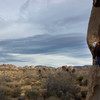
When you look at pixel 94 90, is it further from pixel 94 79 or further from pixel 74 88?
pixel 74 88

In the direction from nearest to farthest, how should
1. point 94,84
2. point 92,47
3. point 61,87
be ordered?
point 94,84 → point 92,47 → point 61,87

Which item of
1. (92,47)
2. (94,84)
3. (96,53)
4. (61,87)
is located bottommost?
(61,87)

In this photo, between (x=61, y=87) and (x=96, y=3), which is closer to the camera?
(x=96, y=3)

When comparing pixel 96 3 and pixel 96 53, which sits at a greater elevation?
pixel 96 3

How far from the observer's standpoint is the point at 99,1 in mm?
7328

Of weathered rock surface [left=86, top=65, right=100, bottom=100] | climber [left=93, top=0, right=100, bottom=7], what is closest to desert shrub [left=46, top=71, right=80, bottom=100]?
weathered rock surface [left=86, top=65, right=100, bottom=100]

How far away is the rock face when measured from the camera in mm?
6754

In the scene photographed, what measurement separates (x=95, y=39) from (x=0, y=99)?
8.07 metres

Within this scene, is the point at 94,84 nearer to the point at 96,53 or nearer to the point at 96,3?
the point at 96,53

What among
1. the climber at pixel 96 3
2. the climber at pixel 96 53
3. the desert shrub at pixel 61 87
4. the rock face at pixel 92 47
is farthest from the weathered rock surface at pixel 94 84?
the desert shrub at pixel 61 87

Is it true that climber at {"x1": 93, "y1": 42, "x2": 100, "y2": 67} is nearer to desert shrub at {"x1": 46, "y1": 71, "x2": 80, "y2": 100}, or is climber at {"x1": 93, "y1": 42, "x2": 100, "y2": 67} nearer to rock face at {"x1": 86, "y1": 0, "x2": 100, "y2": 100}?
rock face at {"x1": 86, "y1": 0, "x2": 100, "y2": 100}

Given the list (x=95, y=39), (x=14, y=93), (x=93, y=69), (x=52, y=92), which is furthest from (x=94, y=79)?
(x=14, y=93)

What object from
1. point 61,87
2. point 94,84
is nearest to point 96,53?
point 94,84

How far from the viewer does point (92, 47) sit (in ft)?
24.3
